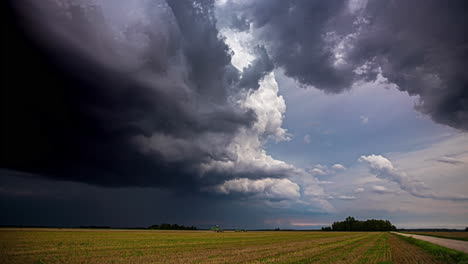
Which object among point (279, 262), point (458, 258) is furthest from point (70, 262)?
point (458, 258)

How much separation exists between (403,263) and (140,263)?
2342cm

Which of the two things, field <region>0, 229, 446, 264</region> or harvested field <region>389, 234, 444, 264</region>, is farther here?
harvested field <region>389, 234, 444, 264</region>

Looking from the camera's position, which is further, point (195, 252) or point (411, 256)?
point (195, 252)

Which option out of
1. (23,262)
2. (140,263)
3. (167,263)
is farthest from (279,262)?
(23,262)

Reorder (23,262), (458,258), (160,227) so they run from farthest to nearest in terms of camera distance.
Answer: (160,227) < (458,258) < (23,262)

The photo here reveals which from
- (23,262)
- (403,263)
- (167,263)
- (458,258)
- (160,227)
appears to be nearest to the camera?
(23,262)

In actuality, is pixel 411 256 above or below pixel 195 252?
below

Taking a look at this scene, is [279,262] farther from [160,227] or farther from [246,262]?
[160,227]

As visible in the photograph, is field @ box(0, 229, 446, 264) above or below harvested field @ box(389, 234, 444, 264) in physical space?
above

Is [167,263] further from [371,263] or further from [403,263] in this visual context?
[403,263]

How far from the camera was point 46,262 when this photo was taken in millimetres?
20828

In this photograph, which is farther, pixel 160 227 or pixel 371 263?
pixel 160 227

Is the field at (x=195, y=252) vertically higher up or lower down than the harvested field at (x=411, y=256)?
higher up

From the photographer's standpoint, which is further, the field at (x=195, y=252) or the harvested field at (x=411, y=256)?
the harvested field at (x=411, y=256)
